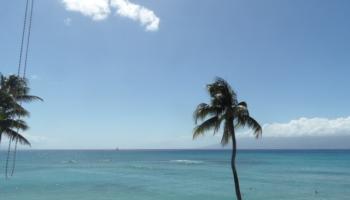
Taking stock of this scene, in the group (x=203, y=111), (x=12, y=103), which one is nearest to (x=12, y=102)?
(x=12, y=103)

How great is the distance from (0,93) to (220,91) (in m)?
15.0

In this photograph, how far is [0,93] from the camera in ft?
79.5

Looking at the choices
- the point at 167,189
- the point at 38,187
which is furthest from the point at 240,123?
the point at 38,187

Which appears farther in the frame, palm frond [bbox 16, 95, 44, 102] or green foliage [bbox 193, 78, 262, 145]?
palm frond [bbox 16, 95, 44, 102]

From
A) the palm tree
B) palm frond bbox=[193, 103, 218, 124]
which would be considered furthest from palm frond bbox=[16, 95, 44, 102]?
palm frond bbox=[193, 103, 218, 124]

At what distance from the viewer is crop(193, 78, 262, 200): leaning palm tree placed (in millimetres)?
18141

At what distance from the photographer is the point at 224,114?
18.2 meters

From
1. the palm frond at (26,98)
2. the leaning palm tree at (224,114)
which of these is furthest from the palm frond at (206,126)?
the palm frond at (26,98)

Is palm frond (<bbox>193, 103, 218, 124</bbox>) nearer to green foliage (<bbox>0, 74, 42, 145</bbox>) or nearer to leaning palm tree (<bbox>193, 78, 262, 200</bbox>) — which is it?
leaning palm tree (<bbox>193, 78, 262, 200</bbox>)

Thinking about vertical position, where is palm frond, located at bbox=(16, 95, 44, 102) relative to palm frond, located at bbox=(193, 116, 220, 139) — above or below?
above

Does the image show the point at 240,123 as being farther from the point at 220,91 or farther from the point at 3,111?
the point at 3,111

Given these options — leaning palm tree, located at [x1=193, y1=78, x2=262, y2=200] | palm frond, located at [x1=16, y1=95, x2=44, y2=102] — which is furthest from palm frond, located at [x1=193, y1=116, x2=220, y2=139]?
palm frond, located at [x1=16, y1=95, x2=44, y2=102]

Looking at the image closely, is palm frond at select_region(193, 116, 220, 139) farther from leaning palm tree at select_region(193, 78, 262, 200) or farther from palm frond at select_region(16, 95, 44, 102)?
palm frond at select_region(16, 95, 44, 102)

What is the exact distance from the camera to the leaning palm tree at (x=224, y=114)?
18141 mm
